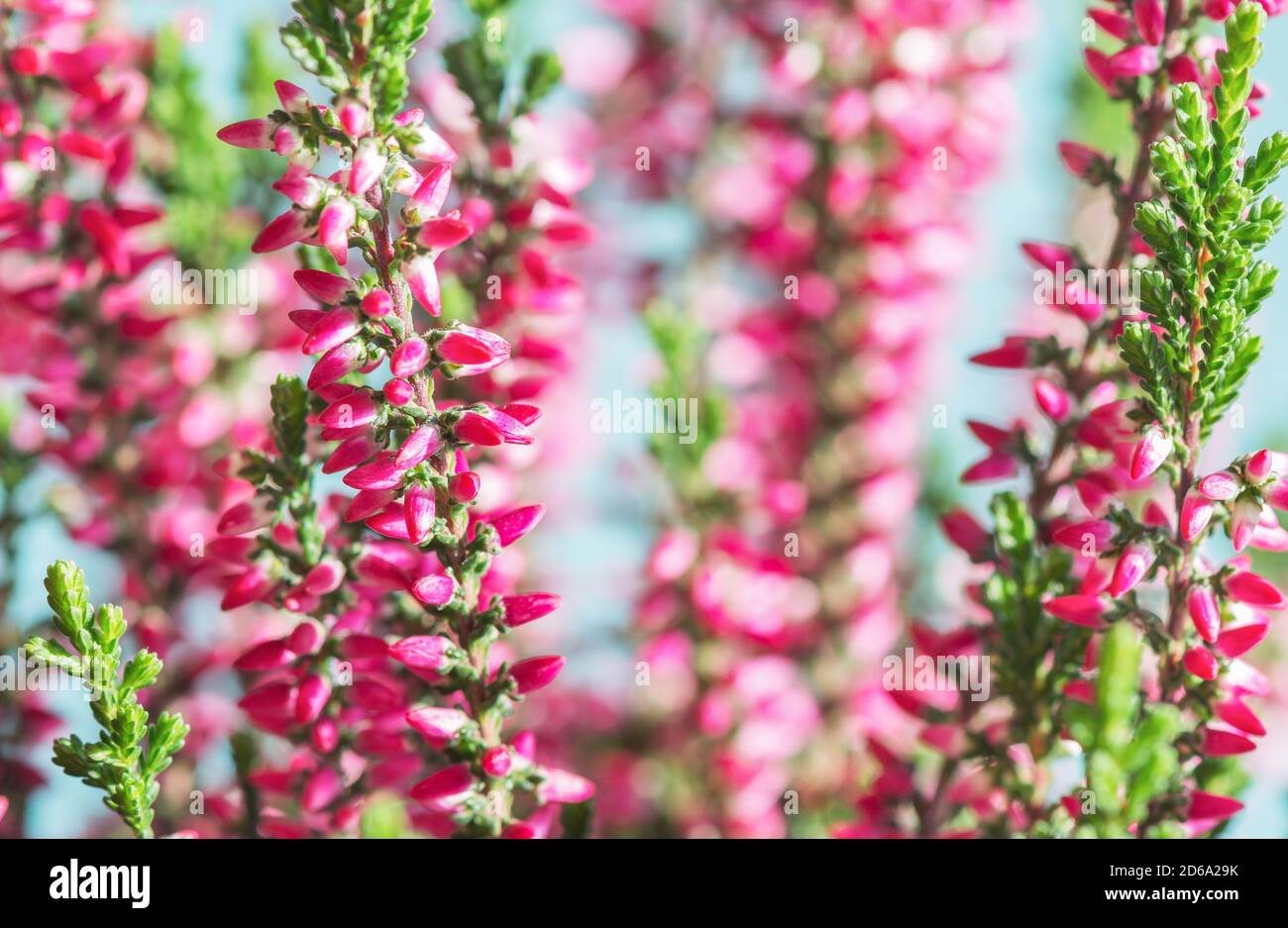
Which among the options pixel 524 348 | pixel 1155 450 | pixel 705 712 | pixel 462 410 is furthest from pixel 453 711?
pixel 705 712

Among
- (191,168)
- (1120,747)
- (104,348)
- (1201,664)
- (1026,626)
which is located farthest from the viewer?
(191,168)

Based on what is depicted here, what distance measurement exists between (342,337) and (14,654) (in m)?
0.51

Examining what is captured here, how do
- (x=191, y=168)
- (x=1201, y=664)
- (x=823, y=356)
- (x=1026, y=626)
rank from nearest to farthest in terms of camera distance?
(x=1201, y=664)
(x=1026, y=626)
(x=191, y=168)
(x=823, y=356)

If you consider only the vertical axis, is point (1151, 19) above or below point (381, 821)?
above

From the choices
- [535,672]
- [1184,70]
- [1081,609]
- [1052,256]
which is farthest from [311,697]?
[1184,70]

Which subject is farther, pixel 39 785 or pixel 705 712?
pixel 705 712

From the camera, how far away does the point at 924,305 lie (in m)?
1.40

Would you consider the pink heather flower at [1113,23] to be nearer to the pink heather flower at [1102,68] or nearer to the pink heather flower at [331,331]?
the pink heather flower at [1102,68]

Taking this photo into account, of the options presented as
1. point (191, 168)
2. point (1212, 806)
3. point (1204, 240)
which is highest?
point (191, 168)

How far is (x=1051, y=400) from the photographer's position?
81 cm

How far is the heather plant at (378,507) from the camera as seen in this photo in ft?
2.13

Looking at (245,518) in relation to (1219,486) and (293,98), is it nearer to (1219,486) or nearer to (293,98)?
(293,98)

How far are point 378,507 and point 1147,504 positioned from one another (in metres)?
0.45

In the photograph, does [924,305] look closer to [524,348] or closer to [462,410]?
[524,348]
